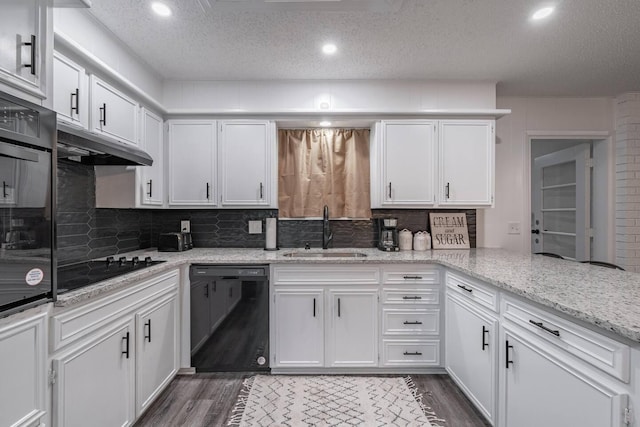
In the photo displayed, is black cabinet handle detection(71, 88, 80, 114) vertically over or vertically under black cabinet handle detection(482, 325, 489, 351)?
over

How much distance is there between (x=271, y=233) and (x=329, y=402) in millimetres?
1503

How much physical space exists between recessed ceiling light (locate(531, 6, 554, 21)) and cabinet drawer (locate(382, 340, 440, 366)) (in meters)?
2.32

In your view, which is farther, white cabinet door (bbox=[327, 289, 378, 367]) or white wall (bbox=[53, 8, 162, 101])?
white cabinet door (bbox=[327, 289, 378, 367])

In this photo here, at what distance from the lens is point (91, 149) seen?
1654mm

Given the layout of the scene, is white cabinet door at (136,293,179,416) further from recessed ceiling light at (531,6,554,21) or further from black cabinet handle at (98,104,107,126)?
recessed ceiling light at (531,6,554,21)

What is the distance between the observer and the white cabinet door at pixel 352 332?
97.2 inches

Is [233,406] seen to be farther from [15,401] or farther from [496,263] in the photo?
[496,263]

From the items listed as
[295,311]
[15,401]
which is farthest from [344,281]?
[15,401]

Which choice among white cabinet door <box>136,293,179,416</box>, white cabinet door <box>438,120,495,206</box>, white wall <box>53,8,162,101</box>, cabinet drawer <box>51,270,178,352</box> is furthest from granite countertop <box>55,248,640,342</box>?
white wall <box>53,8,162,101</box>

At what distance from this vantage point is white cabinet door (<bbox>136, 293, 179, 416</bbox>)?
1883mm

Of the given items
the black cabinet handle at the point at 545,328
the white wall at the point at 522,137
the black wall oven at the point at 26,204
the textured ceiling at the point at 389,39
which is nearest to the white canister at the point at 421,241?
the white wall at the point at 522,137

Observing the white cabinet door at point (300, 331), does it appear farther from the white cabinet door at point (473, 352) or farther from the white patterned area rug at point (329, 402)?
the white cabinet door at point (473, 352)

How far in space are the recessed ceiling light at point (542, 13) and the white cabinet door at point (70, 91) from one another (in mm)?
2739

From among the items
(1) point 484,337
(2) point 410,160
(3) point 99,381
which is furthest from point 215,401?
(2) point 410,160
